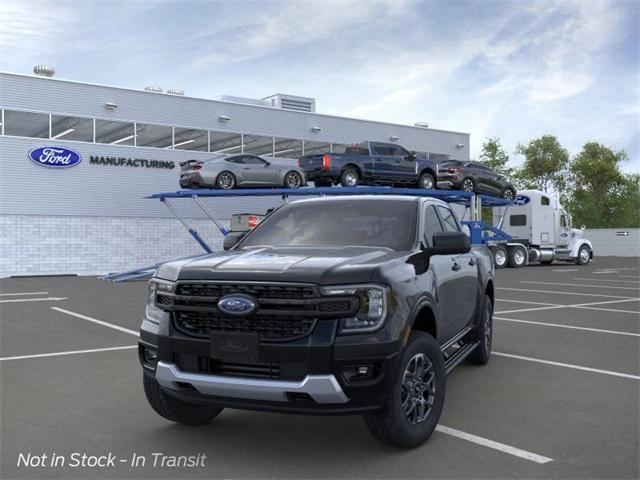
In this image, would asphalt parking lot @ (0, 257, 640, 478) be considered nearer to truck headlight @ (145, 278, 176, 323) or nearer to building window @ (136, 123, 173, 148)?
truck headlight @ (145, 278, 176, 323)

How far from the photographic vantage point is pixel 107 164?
28.1 m

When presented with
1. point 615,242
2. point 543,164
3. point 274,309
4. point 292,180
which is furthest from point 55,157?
point 543,164

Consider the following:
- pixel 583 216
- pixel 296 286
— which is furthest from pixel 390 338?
pixel 583 216

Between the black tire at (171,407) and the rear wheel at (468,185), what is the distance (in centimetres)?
2319

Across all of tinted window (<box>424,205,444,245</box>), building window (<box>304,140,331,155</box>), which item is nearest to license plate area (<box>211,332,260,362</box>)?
tinted window (<box>424,205,444,245</box>)

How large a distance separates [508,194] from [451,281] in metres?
25.3

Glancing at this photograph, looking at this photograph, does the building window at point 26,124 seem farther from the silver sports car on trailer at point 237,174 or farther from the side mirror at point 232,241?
the side mirror at point 232,241

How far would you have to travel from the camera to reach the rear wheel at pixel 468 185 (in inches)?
1059

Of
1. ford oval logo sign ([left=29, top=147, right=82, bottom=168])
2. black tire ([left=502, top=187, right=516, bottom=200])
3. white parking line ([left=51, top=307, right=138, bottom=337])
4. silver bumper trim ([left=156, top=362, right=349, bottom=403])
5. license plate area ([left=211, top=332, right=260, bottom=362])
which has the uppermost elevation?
ford oval logo sign ([left=29, top=147, right=82, bottom=168])

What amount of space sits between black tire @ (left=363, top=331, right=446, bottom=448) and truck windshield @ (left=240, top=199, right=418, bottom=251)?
90 centimetres

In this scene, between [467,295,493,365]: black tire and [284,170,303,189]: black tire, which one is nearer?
[467,295,493,365]: black tire

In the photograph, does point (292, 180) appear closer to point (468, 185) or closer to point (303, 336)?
point (468, 185)

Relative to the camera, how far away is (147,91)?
29.3m

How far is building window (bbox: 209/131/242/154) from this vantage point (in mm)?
31194
